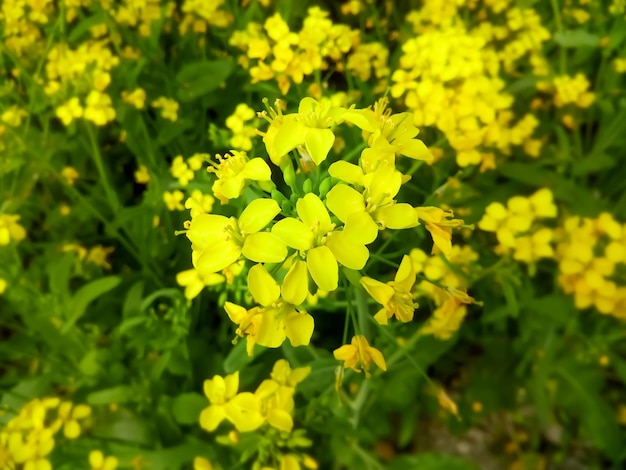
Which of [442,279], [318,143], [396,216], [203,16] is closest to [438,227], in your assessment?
[396,216]

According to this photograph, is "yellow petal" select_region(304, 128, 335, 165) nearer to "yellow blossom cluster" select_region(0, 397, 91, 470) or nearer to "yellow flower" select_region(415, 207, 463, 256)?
"yellow flower" select_region(415, 207, 463, 256)

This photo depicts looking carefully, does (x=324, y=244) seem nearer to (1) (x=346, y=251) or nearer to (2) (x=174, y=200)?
(1) (x=346, y=251)

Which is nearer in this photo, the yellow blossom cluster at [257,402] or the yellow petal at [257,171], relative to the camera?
the yellow petal at [257,171]

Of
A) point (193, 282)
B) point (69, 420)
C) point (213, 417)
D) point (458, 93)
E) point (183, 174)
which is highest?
point (458, 93)

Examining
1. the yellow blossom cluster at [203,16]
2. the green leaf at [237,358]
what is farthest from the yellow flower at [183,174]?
the yellow blossom cluster at [203,16]

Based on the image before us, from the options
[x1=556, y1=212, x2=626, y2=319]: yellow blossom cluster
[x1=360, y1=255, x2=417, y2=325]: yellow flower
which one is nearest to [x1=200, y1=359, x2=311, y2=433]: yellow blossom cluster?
[x1=360, y1=255, x2=417, y2=325]: yellow flower

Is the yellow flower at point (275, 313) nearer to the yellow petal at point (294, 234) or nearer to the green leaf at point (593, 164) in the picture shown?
the yellow petal at point (294, 234)
